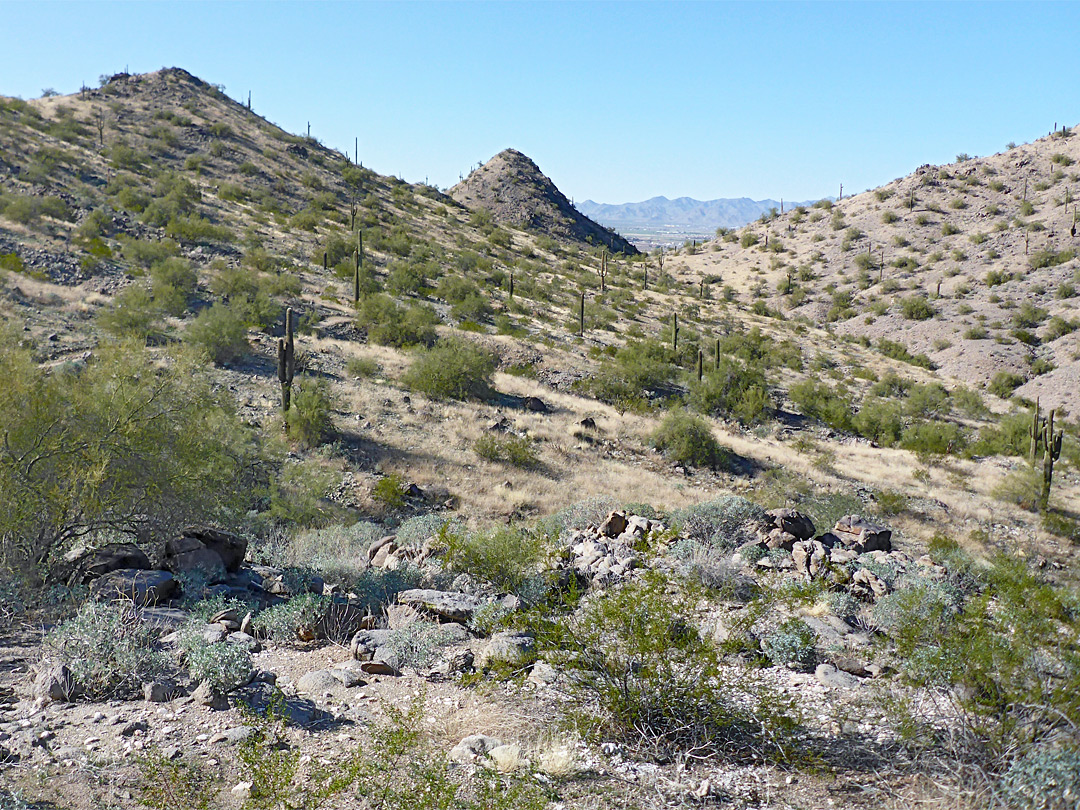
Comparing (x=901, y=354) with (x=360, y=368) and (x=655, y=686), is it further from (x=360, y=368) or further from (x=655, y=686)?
(x=655, y=686)

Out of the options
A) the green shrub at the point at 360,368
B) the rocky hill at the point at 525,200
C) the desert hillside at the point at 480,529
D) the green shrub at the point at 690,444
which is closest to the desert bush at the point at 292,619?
the desert hillside at the point at 480,529

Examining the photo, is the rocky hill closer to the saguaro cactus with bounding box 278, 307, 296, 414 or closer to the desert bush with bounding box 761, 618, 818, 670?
the saguaro cactus with bounding box 278, 307, 296, 414

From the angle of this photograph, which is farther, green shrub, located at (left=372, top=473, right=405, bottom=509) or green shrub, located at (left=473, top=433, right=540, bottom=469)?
green shrub, located at (left=473, top=433, right=540, bottom=469)

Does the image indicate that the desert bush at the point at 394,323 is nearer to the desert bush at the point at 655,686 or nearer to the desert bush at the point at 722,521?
the desert bush at the point at 722,521

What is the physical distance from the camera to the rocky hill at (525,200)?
71.9m

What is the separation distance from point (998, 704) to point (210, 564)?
777 cm

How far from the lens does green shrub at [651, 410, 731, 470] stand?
21.8m

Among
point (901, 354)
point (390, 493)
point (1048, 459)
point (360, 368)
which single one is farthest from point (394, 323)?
point (901, 354)

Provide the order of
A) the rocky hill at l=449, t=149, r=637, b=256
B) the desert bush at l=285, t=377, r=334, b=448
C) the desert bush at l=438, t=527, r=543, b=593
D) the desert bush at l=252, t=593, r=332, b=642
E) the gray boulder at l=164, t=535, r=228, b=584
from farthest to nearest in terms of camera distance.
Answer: the rocky hill at l=449, t=149, r=637, b=256 < the desert bush at l=285, t=377, r=334, b=448 < the desert bush at l=438, t=527, r=543, b=593 < the gray boulder at l=164, t=535, r=228, b=584 < the desert bush at l=252, t=593, r=332, b=642

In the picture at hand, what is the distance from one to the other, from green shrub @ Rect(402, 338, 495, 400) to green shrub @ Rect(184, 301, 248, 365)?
17.9 feet

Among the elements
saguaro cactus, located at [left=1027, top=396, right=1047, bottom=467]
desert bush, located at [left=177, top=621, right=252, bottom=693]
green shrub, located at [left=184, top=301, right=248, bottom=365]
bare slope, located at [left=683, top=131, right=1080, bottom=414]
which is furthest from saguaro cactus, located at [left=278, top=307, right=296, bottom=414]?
bare slope, located at [left=683, top=131, right=1080, bottom=414]

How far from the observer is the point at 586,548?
10609mm

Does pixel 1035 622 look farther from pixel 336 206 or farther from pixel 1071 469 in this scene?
pixel 336 206

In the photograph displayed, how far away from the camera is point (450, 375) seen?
926 inches
